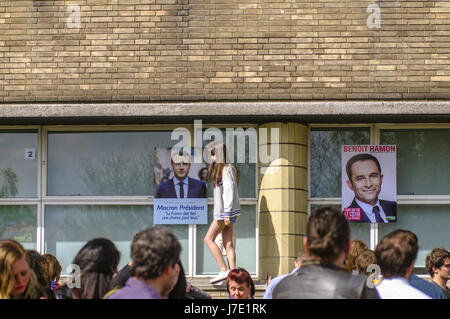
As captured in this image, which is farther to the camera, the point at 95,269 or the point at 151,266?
the point at 95,269

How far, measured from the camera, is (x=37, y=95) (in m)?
10.4

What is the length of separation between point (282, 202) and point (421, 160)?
2.10 meters

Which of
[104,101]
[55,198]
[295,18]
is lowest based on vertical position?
[55,198]

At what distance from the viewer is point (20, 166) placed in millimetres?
10805

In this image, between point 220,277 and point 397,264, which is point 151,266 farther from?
point 220,277

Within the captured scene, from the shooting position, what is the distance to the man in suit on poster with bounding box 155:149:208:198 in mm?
10570

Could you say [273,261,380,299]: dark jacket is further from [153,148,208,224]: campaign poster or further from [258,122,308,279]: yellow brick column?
[153,148,208,224]: campaign poster

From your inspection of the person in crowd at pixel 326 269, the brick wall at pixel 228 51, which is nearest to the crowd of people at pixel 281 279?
the person in crowd at pixel 326 269

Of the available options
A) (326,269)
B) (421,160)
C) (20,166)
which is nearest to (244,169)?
(421,160)

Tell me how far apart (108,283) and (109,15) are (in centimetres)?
637
